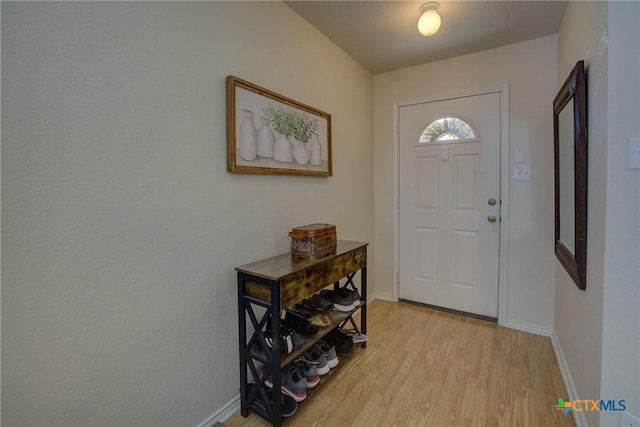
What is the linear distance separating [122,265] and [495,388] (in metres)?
2.00

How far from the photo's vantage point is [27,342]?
893 millimetres

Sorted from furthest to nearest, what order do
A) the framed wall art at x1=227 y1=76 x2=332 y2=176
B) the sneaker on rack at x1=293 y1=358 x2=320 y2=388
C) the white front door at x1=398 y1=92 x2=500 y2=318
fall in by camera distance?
the white front door at x1=398 y1=92 x2=500 y2=318
the sneaker on rack at x1=293 y1=358 x2=320 y2=388
the framed wall art at x1=227 y1=76 x2=332 y2=176

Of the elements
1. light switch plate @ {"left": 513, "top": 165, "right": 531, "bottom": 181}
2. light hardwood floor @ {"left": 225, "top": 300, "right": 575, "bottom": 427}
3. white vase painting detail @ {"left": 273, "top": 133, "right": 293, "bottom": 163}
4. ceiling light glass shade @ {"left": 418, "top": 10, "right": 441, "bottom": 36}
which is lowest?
light hardwood floor @ {"left": 225, "top": 300, "right": 575, "bottom": 427}

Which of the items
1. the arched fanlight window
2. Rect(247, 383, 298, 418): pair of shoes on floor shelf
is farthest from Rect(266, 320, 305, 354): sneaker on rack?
the arched fanlight window

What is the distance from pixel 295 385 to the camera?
60.6 inches

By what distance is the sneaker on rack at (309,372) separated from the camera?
1.62m

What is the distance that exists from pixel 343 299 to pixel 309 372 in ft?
1.64

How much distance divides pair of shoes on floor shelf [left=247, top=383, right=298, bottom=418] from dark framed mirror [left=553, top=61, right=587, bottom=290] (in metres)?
1.50

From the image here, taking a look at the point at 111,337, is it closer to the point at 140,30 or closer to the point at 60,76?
the point at 60,76

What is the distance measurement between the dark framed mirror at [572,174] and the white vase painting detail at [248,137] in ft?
5.15

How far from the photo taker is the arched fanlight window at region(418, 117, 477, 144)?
2576 millimetres

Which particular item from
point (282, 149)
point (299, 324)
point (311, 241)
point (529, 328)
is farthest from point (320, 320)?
point (529, 328)

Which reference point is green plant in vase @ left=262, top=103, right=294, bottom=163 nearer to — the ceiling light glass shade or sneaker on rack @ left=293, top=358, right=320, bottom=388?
the ceiling light glass shade

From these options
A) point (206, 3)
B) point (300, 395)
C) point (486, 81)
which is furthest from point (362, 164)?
point (300, 395)
